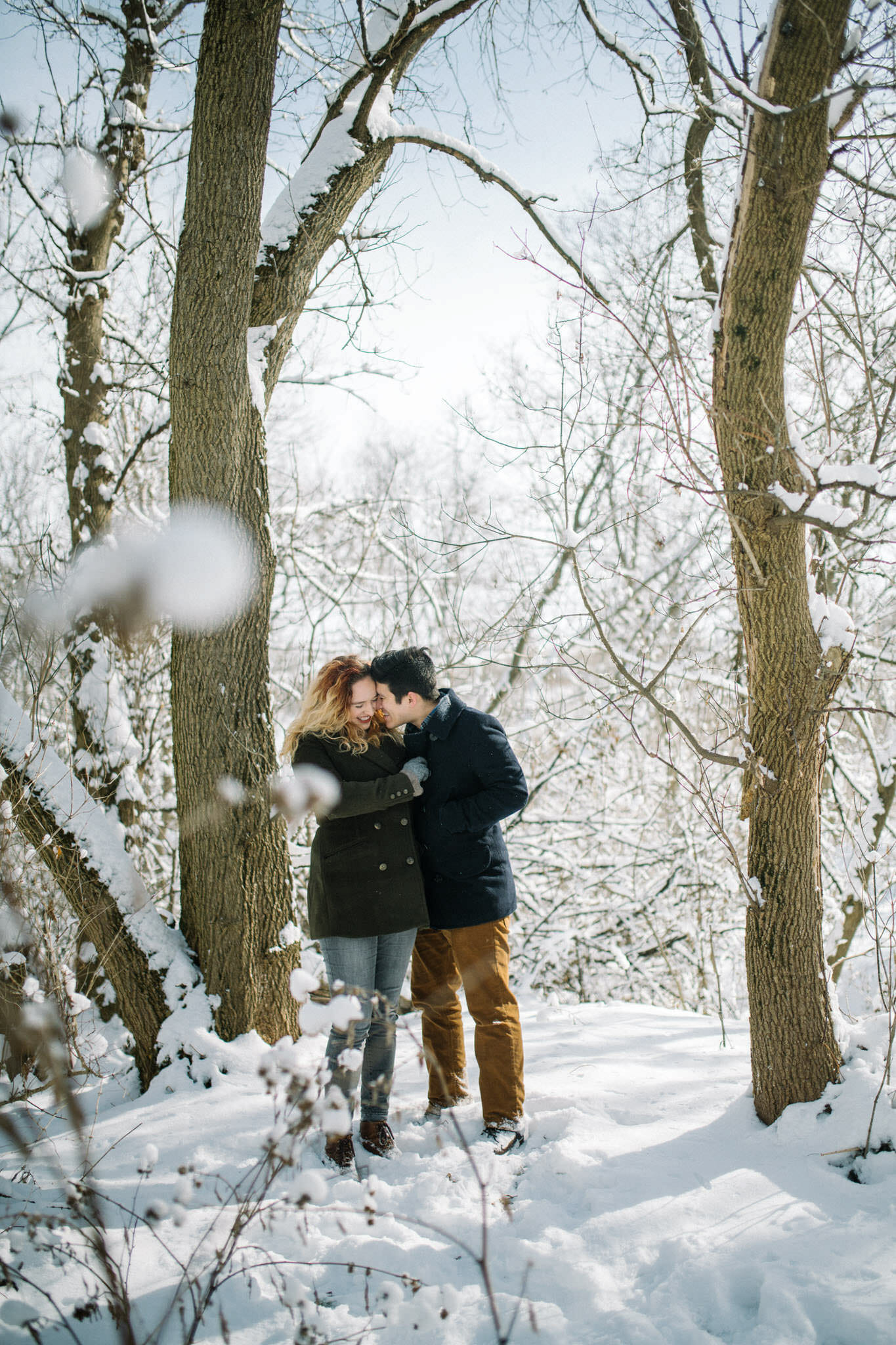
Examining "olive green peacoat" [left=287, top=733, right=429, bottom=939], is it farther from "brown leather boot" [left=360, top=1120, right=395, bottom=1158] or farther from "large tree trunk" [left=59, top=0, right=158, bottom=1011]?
"large tree trunk" [left=59, top=0, right=158, bottom=1011]

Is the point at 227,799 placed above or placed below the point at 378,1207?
above

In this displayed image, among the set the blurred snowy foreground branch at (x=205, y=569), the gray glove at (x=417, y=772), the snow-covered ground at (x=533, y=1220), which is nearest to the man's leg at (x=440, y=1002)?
the snow-covered ground at (x=533, y=1220)

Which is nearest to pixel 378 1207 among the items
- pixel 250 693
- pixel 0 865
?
pixel 0 865

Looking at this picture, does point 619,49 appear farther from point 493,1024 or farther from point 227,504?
point 493,1024

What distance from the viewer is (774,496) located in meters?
2.34

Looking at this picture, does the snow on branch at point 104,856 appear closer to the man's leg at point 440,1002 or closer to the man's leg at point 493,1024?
the man's leg at point 440,1002

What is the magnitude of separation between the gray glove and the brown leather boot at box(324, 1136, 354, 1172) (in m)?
1.16

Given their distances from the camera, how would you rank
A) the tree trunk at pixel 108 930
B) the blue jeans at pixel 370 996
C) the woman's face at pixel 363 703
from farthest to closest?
the tree trunk at pixel 108 930, the woman's face at pixel 363 703, the blue jeans at pixel 370 996

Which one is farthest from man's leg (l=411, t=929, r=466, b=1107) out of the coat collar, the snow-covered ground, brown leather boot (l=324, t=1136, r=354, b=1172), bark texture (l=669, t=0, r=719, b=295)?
bark texture (l=669, t=0, r=719, b=295)

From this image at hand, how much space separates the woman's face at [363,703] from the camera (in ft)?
9.18

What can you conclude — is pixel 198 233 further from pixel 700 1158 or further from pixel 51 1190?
pixel 700 1158

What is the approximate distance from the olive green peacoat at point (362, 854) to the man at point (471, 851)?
0.38 feet

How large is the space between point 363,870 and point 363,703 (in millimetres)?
606

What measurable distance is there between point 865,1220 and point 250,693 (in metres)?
2.69
